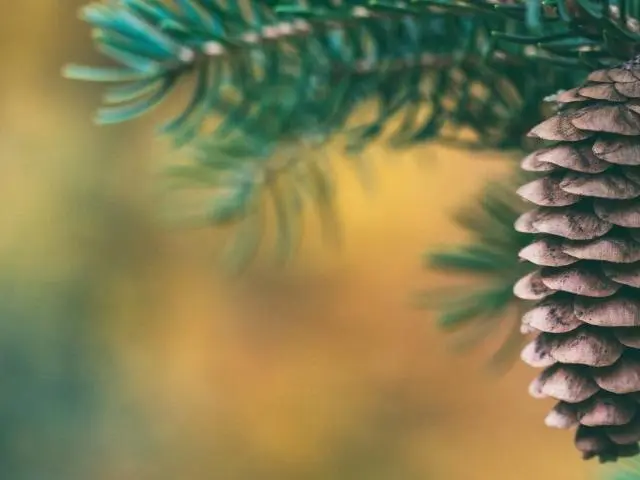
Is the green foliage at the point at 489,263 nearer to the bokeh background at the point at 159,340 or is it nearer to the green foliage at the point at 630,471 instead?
the green foliage at the point at 630,471

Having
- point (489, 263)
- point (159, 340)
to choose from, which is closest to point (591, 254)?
point (489, 263)

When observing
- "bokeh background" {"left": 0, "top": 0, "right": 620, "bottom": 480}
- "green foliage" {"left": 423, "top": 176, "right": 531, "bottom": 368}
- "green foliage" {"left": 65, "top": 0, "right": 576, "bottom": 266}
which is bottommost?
"bokeh background" {"left": 0, "top": 0, "right": 620, "bottom": 480}

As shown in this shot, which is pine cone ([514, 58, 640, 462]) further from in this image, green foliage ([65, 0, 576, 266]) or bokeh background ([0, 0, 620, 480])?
bokeh background ([0, 0, 620, 480])

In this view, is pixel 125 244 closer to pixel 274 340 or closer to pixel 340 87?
pixel 274 340

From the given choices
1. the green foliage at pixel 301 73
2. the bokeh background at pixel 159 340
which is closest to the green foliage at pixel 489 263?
the green foliage at pixel 301 73

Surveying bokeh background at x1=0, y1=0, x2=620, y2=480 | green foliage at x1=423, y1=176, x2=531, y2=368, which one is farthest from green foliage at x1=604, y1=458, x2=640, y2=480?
bokeh background at x1=0, y1=0, x2=620, y2=480
